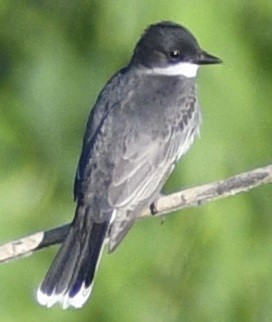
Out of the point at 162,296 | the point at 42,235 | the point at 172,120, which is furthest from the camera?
the point at 162,296

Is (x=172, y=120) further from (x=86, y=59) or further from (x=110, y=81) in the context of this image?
(x=86, y=59)

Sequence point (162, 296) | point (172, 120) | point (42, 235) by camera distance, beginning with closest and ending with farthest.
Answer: point (42, 235) < point (172, 120) < point (162, 296)

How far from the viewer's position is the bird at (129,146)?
9234 millimetres

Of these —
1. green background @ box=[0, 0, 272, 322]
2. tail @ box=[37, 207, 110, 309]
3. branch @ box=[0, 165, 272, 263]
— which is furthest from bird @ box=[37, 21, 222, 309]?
green background @ box=[0, 0, 272, 322]

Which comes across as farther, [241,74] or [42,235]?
[241,74]

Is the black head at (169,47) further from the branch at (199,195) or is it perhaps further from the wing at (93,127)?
the branch at (199,195)

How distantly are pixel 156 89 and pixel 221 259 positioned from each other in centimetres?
88

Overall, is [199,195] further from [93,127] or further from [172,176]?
[172,176]

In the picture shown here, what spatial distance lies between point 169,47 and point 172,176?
72cm

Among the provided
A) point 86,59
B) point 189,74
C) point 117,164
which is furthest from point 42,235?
point 86,59

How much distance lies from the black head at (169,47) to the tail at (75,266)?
871mm

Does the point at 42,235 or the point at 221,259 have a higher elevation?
the point at 42,235

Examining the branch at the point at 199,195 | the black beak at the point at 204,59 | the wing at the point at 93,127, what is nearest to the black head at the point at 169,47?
the black beak at the point at 204,59

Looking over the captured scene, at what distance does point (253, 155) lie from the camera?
10.4m
